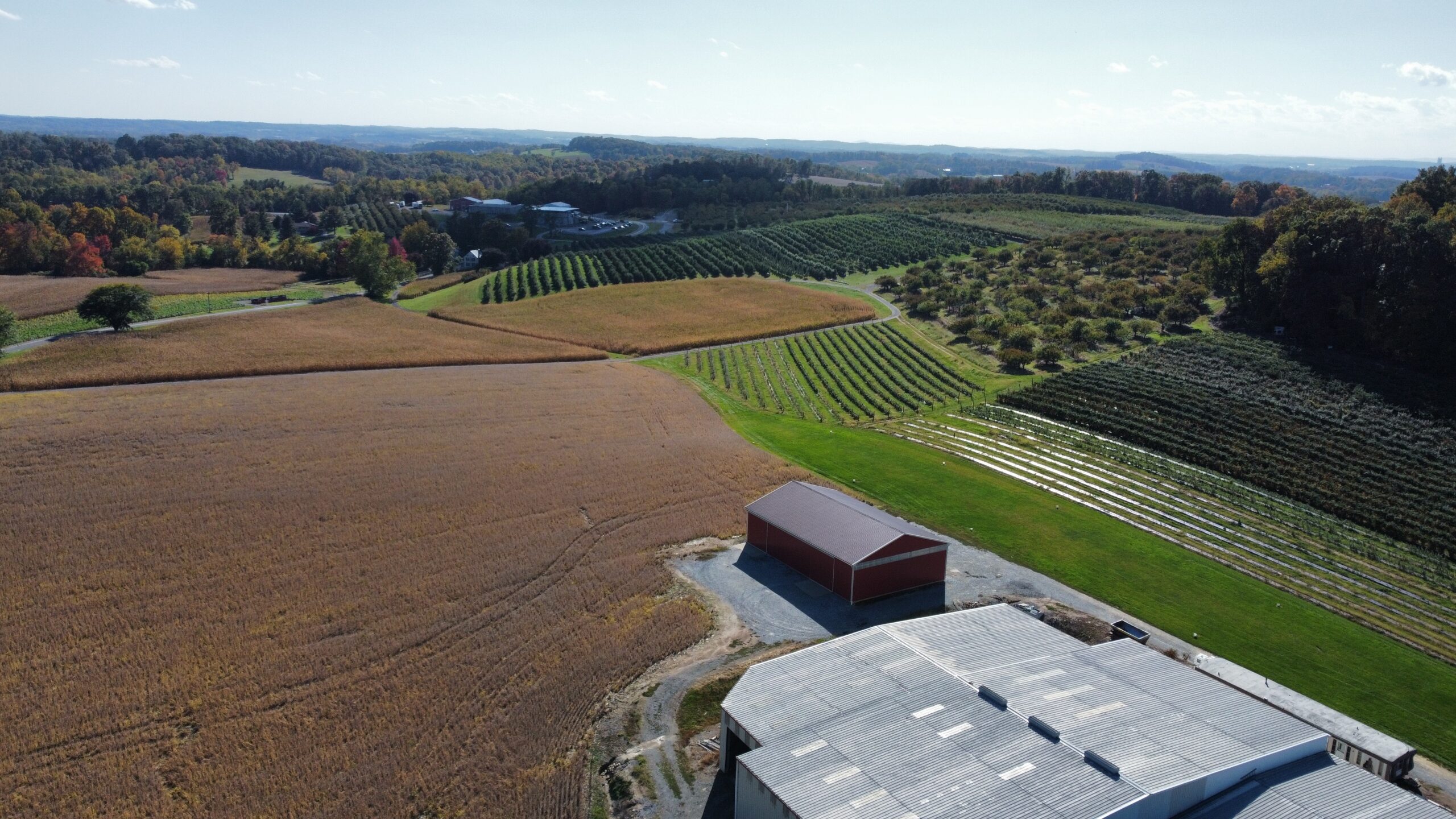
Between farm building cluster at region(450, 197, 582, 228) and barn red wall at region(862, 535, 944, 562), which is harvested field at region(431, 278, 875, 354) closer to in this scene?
barn red wall at region(862, 535, 944, 562)

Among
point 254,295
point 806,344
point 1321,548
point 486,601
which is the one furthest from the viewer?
point 254,295

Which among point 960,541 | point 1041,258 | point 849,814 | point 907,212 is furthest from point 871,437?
point 907,212

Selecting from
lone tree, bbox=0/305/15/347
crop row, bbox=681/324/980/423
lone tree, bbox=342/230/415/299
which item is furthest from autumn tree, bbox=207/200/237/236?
crop row, bbox=681/324/980/423

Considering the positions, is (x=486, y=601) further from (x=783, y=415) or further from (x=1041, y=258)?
(x=1041, y=258)

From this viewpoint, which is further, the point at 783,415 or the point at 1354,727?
the point at 783,415

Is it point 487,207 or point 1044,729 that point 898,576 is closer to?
point 1044,729

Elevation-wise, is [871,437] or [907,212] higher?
[907,212]
